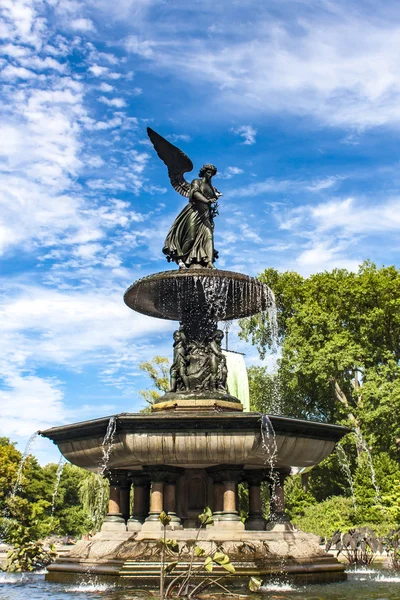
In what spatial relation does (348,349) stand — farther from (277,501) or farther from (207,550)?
(207,550)

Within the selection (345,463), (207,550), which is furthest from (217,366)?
(345,463)

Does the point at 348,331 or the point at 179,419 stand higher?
the point at 348,331

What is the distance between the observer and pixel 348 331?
95.9 feet

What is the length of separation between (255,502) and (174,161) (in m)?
6.79

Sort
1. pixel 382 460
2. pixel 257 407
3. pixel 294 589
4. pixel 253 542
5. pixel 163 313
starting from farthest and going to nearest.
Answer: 1. pixel 257 407
2. pixel 382 460
3. pixel 163 313
4. pixel 253 542
5. pixel 294 589

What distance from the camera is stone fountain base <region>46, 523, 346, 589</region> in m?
8.95

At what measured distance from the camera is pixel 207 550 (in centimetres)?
929

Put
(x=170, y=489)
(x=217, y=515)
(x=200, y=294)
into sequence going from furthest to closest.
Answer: (x=200, y=294), (x=170, y=489), (x=217, y=515)

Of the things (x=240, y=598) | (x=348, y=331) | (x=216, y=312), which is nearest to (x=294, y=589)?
(x=240, y=598)

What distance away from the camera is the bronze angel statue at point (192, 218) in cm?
1341

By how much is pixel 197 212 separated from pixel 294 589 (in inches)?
291

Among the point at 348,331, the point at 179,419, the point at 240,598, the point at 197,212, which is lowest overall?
the point at 240,598

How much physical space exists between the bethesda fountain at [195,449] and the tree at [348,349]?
14697 millimetres

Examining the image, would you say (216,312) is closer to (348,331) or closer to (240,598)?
(240,598)
